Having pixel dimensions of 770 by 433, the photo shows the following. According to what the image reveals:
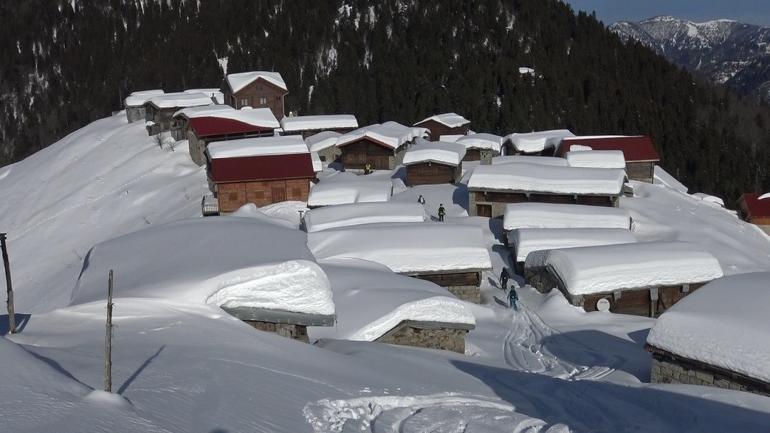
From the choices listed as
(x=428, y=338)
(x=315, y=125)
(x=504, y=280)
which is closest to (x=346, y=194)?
(x=504, y=280)

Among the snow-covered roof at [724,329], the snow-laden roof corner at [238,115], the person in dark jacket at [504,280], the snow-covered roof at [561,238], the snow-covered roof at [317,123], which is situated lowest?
the person in dark jacket at [504,280]

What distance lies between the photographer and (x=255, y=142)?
4066cm

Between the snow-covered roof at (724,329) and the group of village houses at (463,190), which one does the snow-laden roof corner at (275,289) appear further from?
the snow-covered roof at (724,329)

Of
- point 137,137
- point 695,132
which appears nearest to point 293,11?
point 137,137

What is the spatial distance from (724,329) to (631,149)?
33635mm

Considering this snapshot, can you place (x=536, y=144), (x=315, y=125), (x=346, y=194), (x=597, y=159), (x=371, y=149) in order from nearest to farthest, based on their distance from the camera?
(x=346, y=194), (x=597, y=159), (x=371, y=149), (x=536, y=144), (x=315, y=125)

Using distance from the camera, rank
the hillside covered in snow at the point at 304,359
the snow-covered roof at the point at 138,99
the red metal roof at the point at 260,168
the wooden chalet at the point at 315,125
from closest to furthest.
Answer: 1. the hillside covered in snow at the point at 304,359
2. the red metal roof at the point at 260,168
3. the wooden chalet at the point at 315,125
4. the snow-covered roof at the point at 138,99

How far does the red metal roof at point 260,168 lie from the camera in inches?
1496

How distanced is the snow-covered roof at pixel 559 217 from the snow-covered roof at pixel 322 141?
766 inches

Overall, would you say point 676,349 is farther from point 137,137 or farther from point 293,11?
point 293,11

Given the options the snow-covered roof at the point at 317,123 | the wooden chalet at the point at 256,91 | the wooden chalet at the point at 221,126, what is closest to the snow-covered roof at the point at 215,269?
the wooden chalet at the point at 221,126

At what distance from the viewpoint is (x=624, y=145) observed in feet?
157

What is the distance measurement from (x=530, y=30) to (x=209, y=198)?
2390 inches

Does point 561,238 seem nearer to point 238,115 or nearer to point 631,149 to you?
point 631,149
